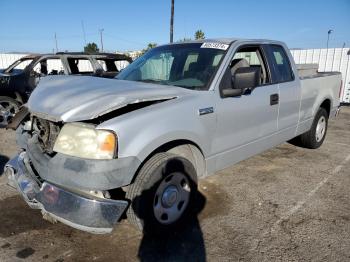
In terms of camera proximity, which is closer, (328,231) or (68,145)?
(68,145)

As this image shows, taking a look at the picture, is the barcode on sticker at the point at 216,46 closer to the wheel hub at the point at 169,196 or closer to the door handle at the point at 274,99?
the door handle at the point at 274,99

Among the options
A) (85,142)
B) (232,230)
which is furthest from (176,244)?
(85,142)

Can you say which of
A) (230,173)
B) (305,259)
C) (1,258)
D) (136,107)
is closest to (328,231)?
(305,259)

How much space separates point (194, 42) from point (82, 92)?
1832 millimetres

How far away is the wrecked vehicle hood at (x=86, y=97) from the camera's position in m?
2.69

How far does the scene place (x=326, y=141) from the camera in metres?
7.07

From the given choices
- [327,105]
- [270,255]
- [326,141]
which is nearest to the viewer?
[270,255]

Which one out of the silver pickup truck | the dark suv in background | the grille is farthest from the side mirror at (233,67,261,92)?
the dark suv in background

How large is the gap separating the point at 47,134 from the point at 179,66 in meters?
1.77

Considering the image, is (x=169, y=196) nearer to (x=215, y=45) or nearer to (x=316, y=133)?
(x=215, y=45)

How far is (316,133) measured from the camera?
6.05 metres

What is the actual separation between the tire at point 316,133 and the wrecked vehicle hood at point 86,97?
11.4ft

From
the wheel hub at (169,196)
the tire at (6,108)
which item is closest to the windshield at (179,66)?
the wheel hub at (169,196)

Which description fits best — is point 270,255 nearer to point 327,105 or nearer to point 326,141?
point 327,105
